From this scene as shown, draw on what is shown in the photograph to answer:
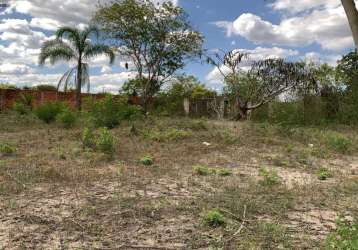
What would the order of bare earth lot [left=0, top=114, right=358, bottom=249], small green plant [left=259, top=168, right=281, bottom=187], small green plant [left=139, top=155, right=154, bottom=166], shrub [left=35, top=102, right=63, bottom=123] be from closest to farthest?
bare earth lot [left=0, top=114, right=358, bottom=249] → small green plant [left=259, top=168, right=281, bottom=187] → small green plant [left=139, top=155, right=154, bottom=166] → shrub [left=35, top=102, right=63, bottom=123]

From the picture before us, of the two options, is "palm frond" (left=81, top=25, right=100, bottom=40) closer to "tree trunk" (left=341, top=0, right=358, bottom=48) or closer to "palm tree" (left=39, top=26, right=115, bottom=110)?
"palm tree" (left=39, top=26, right=115, bottom=110)

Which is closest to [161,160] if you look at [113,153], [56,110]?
[113,153]

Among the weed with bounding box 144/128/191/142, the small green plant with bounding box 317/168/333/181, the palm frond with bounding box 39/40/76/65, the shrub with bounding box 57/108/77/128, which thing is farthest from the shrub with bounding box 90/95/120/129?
the palm frond with bounding box 39/40/76/65

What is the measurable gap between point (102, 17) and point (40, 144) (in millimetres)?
10391

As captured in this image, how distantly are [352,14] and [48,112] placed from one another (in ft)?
34.8

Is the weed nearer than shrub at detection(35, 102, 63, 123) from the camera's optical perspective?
Yes

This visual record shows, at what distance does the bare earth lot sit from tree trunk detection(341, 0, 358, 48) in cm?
150

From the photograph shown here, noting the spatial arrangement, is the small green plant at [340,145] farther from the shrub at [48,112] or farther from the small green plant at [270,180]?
the shrub at [48,112]

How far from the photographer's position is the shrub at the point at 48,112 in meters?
12.1

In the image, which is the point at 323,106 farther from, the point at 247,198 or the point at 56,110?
the point at 247,198

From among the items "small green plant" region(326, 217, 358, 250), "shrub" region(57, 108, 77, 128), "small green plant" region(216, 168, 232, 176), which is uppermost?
"shrub" region(57, 108, 77, 128)

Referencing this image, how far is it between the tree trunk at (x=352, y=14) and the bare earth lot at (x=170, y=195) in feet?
4.91

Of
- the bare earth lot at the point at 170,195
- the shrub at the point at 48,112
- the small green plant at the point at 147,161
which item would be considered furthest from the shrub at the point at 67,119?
the small green plant at the point at 147,161

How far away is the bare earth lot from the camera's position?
3.15 meters
